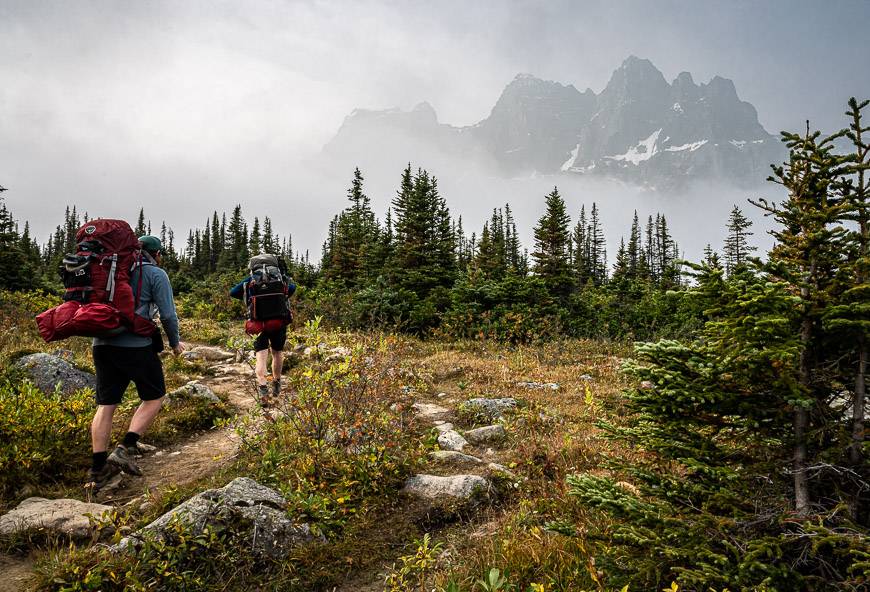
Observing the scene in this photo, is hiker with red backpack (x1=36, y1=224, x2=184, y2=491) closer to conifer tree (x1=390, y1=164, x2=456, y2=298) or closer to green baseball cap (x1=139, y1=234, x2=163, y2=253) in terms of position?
green baseball cap (x1=139, y1=234, x2=163, y2=253)

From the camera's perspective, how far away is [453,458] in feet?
16.8

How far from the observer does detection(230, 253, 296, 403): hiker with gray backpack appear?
23.0ft

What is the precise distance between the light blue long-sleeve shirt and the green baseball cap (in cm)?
24

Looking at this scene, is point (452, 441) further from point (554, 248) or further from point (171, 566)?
point (554, 248)

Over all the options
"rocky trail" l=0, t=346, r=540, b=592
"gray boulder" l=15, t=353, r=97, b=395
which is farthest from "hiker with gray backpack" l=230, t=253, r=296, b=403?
"gray boulder" l=15, t=353, r=97, b=395

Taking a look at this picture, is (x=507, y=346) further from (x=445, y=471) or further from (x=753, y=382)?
(x=753, y=382)

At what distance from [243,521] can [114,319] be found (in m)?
2.46

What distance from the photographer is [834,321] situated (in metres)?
1.90

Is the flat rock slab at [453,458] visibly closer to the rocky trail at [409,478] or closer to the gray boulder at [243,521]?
the rocky trail at [409,478]

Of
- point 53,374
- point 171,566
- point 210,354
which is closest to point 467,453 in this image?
point 171,566

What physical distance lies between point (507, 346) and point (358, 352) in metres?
9.69

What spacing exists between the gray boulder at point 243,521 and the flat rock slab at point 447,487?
1206 mm

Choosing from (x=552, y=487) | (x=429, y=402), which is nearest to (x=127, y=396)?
(x=429, y=402)

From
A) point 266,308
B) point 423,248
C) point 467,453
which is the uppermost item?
point 423,248
